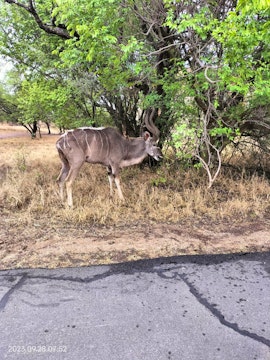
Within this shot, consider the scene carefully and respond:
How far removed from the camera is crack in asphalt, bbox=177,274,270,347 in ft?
8.96

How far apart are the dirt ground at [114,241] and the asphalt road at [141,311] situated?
252 mm

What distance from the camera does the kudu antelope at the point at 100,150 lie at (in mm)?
6688

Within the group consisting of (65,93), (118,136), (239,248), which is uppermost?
(65,93)

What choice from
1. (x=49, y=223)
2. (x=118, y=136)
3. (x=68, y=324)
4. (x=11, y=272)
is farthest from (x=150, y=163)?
(x=68, y=324)

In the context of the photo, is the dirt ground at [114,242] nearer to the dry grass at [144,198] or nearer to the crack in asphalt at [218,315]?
the dry grass at [144,198]

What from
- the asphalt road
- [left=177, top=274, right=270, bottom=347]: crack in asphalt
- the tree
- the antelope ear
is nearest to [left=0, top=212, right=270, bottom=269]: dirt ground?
the asphalt road

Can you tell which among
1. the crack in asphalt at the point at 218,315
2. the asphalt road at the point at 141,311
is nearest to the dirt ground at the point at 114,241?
the asphalt road at the point at 141,311

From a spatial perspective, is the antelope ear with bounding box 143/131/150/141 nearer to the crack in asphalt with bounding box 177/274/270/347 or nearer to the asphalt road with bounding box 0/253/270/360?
the asphalt road with bounding box 0/253/270/360

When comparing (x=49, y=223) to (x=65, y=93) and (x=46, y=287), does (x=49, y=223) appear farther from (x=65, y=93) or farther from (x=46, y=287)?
(x=65, y=93)

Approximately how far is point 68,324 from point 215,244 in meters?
2.58

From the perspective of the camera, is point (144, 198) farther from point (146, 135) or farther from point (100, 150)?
point (146, 135)

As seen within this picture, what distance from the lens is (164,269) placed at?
3.99 metres

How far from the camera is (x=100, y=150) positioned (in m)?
7.08

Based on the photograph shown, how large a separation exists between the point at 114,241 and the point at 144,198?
2.21 metres
